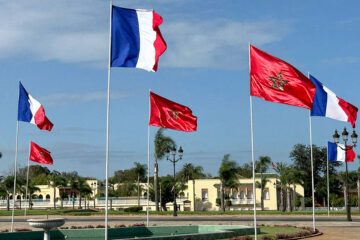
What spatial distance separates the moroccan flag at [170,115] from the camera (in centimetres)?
2734

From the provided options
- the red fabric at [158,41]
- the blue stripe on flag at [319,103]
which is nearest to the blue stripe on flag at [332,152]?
the blue stripe on flag at [319,103]

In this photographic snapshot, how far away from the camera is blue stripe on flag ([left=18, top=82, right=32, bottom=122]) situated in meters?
30.0

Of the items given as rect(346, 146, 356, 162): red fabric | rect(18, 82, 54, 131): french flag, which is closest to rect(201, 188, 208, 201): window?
rect(346, 146, 356, 162): red fabric

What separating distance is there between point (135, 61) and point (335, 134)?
2668 cm

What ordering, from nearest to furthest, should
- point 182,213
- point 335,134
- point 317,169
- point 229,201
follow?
point 335,134 < point 182,213 < point 229,201 < point 317,169

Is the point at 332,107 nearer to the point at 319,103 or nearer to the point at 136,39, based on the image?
the point at 319,103

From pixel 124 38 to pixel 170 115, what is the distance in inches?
368

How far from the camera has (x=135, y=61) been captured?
61.9 feet

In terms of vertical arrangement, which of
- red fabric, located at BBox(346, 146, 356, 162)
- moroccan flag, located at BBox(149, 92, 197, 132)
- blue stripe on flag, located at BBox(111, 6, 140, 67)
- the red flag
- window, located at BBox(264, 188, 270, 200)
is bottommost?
window, located at BBox(264, 188, 270, 200)

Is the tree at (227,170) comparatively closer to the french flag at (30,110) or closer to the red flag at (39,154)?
the red flag at (39,154)

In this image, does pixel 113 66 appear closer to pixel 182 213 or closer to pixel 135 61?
pixel 135 61

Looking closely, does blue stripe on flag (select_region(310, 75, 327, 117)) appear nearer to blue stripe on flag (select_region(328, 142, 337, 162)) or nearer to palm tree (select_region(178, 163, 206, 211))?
blue stripe on flag (select_region(328, 142, 337, 162))

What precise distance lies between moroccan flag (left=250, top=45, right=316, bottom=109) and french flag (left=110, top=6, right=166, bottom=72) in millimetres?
4042

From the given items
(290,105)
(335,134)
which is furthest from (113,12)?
(335,134)
